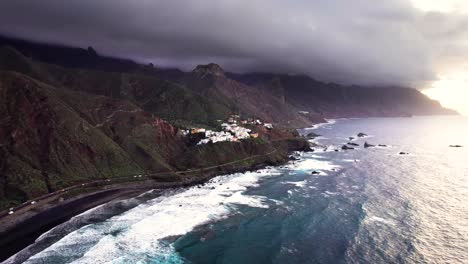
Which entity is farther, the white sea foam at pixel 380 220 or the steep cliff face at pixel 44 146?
the steep cliff face at pixel 44 146

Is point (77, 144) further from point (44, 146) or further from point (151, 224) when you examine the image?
point (151, 224)

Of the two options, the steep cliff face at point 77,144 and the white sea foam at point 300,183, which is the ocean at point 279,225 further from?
the steep cliff face at point 77,144

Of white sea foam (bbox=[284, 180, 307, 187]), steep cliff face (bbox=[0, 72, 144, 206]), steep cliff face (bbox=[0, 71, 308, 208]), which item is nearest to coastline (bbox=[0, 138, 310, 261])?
steep cliff face (bbox=[0, 71, 308, 208])

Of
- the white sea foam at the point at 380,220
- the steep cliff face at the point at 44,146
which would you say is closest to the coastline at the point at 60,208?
the steep cliff face at the point at 44,146

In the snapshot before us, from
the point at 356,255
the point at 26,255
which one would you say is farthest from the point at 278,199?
the point at 26,255

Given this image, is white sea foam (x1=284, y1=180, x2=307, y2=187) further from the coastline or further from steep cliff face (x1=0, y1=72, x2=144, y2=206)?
steep cliff face (x1=0, y1=72, x2=144, y2=206)

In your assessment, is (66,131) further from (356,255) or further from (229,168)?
(356,255)

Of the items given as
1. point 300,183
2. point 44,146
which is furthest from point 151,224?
point 300,183
